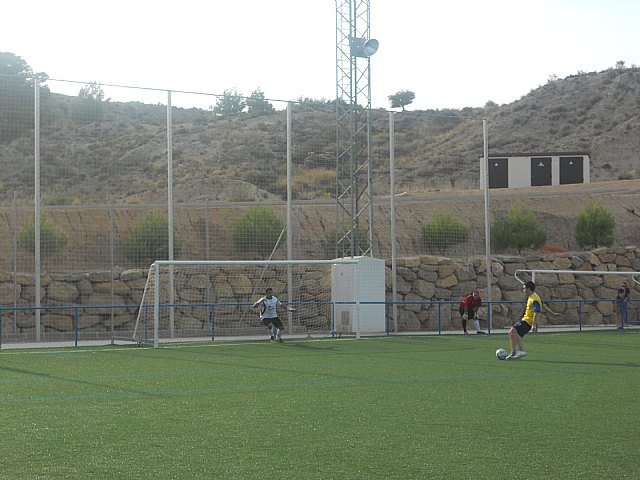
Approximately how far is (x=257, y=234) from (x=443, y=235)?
871 centimetres

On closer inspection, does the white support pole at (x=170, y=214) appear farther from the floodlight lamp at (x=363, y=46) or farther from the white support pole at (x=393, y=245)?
the white support pole at (x=393, y=245)

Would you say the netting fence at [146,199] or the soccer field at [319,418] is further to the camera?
the netting fence at [146,199]

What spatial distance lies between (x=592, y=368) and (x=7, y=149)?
20.3 metres

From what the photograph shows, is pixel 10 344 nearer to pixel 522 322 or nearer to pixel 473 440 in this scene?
pixel 522 322

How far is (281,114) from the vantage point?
37031 mm

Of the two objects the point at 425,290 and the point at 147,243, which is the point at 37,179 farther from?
the point at 425,290

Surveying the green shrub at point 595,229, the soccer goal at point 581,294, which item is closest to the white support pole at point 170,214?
the soccer goal at point 581,294

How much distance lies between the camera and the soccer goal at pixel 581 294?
37750 millimetres

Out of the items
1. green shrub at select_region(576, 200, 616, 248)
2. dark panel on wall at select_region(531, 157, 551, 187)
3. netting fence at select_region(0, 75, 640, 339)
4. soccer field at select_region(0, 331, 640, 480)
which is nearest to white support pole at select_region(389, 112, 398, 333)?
netting fence at select_region(0, 75, 640, 339)

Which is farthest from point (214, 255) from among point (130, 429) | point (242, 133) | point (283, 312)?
point (130, 429)

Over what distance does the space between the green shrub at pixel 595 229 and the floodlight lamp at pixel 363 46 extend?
19.4m

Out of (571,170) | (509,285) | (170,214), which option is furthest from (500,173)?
(170,214)

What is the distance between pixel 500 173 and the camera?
6038cm

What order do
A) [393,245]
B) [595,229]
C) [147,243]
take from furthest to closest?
[595,229] → [393,245] → [147,243]
